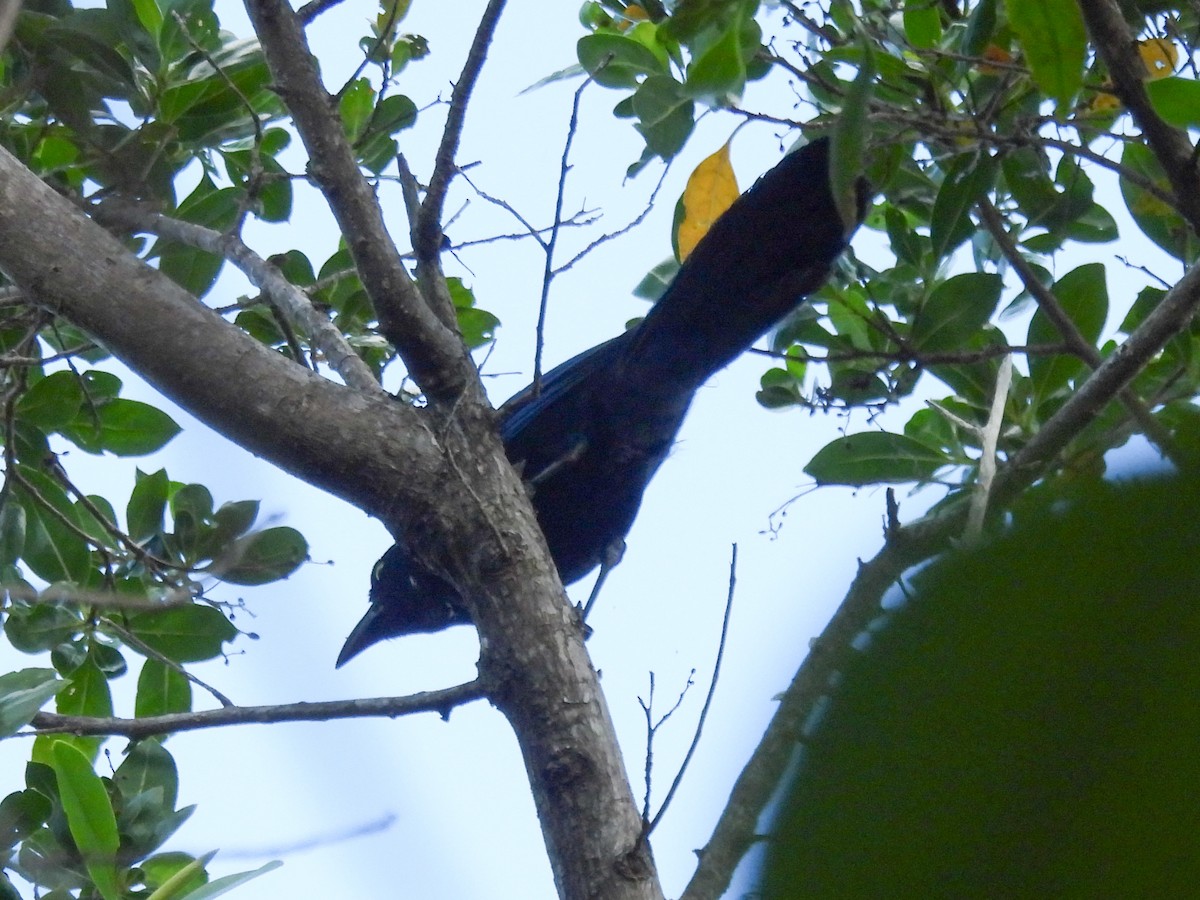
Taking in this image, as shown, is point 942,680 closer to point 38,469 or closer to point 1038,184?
point 1038,184

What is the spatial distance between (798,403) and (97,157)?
1.58m

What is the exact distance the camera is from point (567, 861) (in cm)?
161

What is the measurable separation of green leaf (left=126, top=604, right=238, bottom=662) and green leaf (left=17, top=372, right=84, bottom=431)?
1.63 feet

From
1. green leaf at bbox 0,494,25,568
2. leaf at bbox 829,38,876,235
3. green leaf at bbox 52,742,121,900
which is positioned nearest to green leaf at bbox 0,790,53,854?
green leaf at bbox 52,742,121,900

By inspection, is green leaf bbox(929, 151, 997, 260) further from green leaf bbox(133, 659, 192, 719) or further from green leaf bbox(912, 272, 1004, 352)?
green leaf bbox(133, 659, 192, 719)

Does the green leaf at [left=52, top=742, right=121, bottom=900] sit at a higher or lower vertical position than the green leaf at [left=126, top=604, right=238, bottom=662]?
lower

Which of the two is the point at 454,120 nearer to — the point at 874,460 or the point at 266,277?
the point at 266,277

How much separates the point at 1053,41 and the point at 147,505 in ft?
7.12

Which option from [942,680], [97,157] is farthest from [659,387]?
[942,680]

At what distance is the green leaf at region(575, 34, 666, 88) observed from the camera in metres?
2.34

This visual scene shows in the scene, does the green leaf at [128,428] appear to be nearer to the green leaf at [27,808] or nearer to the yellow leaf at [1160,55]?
the green leaf at [27,808]

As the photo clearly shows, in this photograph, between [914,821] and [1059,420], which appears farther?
[1059,420]

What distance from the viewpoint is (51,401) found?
276 cm

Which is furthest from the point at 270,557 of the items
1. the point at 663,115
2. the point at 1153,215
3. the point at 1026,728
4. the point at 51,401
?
the point at 1026,728
